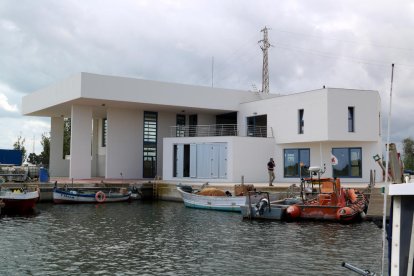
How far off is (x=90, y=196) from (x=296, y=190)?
41.7 ft

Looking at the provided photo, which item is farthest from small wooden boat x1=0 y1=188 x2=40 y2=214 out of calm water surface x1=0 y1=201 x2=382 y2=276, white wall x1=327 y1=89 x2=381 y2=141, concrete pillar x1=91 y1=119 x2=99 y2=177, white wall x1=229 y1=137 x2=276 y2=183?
white wall x1=327 y1=89 x2=381 y2=141

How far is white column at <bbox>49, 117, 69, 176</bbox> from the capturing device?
4191 cm

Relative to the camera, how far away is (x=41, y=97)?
3891cm

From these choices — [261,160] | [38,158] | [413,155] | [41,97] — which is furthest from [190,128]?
[38,158]

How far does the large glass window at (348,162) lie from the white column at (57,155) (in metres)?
24.2

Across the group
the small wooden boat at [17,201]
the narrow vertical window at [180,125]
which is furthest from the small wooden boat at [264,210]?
the narrow vertical window at [180,125]

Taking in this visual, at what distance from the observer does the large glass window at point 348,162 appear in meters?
31.3

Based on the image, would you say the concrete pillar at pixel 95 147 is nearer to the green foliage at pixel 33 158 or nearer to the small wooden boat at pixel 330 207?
the small wooden boat at pixel 330 207

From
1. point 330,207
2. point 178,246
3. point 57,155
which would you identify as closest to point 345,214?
point 330,207

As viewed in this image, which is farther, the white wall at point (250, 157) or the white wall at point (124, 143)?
the white wall at point (124, 143)

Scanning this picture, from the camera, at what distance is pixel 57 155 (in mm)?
Answer: 42156

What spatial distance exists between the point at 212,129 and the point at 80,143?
10.8m

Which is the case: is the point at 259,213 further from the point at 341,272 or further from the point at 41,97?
the point at 41,97

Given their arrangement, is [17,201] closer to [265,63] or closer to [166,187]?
[166,187]
